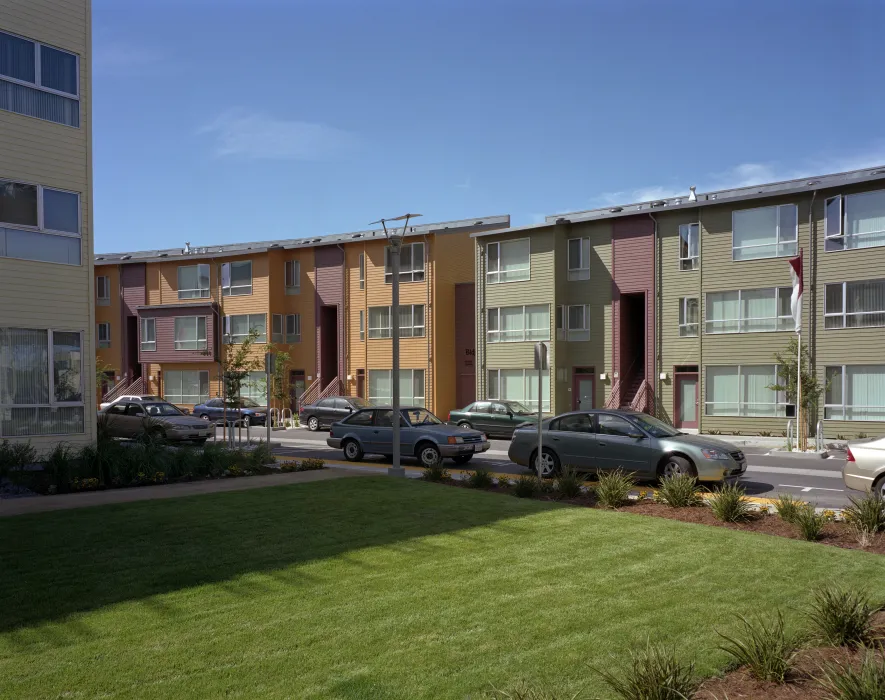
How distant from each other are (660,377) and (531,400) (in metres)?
6.06

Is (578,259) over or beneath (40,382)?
over

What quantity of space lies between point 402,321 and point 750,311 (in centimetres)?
1752

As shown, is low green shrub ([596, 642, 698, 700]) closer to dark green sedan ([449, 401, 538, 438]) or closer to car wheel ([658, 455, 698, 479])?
car wheel ([658, 455, 698, 479])

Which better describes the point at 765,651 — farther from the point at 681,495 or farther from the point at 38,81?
the point at 38,81

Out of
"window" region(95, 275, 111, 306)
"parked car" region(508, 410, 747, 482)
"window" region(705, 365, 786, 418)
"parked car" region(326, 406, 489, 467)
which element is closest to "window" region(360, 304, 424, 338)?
"window" region(705, 365, 786, 418)

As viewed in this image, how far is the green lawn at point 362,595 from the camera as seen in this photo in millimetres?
5102

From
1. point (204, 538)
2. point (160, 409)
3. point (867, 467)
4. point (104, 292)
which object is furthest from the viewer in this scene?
point (104, 292)

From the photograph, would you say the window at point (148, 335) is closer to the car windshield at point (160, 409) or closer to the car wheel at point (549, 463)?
the car windshield at point (160, 409)

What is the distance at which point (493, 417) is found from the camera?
29469 mm

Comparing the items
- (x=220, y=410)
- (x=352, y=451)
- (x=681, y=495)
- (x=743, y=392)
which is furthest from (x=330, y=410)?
(x=681, y=495)

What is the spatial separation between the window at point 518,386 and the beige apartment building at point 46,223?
2173 centimetres

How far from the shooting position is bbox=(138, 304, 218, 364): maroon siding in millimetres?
46094

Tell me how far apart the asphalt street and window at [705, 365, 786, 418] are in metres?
5.12

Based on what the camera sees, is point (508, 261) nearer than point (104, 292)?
Yes
